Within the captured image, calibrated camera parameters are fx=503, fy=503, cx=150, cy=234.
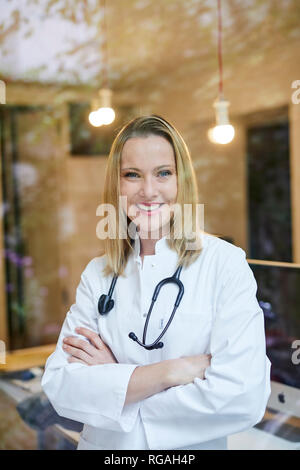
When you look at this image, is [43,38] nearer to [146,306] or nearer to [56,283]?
[56,283]

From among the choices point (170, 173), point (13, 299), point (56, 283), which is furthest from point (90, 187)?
point (170, 173)

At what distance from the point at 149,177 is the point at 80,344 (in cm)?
37

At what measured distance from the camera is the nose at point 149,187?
1016mm

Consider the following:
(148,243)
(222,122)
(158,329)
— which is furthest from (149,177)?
(222,122)

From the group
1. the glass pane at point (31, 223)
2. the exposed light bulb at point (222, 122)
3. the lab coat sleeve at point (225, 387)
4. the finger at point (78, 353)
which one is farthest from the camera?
the glass pane at point (31, 223)

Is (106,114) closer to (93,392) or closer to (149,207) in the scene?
(149,207)

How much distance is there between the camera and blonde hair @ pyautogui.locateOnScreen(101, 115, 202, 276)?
1.03 meters

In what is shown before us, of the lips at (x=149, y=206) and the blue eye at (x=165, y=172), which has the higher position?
the blue eye at (x=165, y=172)

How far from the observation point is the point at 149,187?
1016 mm

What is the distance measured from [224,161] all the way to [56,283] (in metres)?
1.46

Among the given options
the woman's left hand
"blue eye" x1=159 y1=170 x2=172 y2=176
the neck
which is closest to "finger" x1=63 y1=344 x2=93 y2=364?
the woman's left hand

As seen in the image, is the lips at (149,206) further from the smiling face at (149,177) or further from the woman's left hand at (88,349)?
the woman's left hand at (88,349)

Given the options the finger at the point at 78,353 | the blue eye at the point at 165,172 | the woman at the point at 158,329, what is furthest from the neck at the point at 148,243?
the finger at the point at 78,353

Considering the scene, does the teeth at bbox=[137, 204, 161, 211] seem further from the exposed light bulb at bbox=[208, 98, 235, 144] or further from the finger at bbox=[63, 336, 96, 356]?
the exposed light bulb at bbox=[208, 98, 235, 144]
